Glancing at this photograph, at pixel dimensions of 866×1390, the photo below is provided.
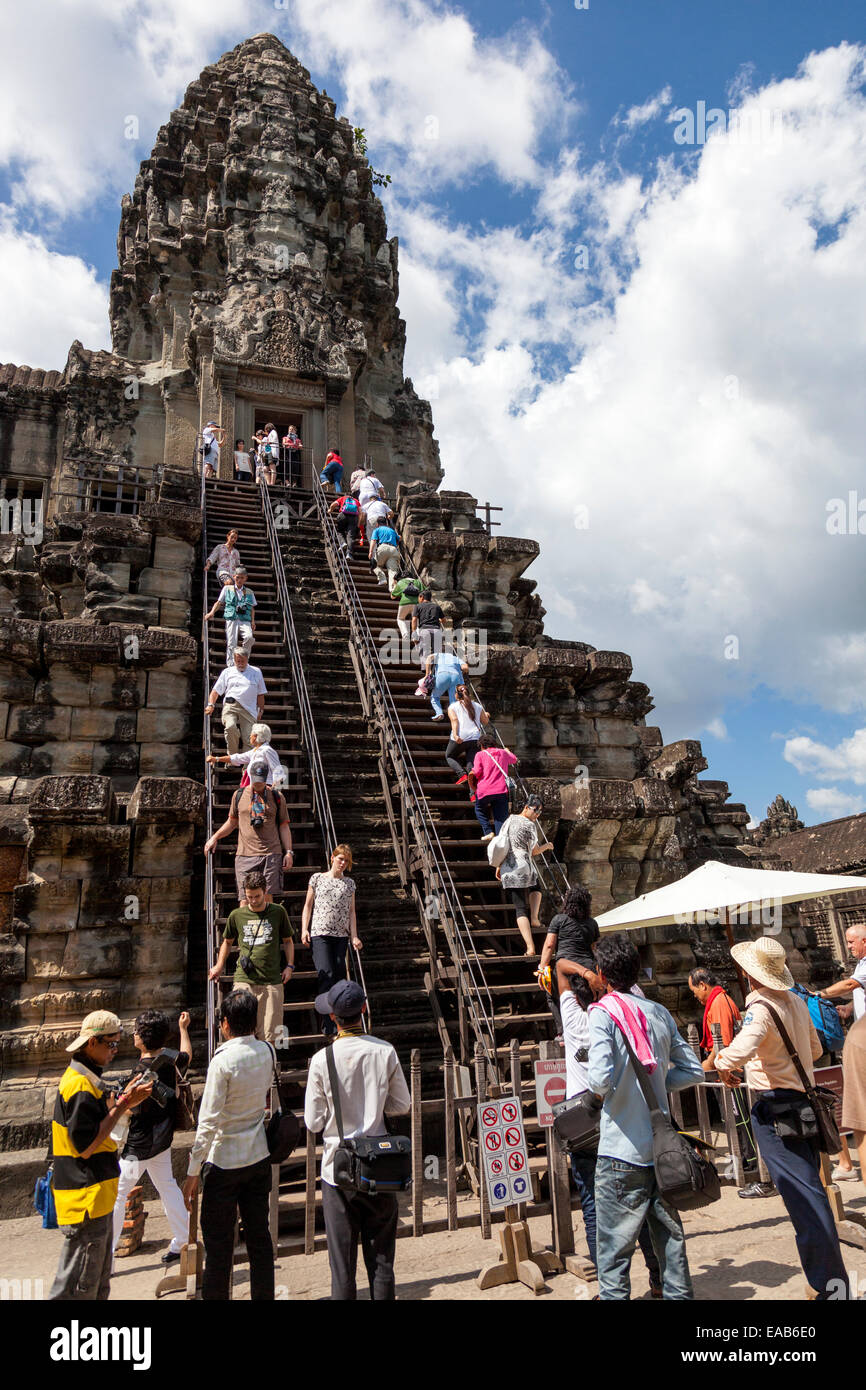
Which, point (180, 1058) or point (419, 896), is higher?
point (419, 896)

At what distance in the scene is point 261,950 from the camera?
5.72 metres

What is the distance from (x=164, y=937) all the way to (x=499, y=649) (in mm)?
5421

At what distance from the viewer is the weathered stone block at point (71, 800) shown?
7012mm

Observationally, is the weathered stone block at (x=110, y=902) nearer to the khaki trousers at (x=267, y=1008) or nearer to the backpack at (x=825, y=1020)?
the khaki trousers at (x=267, y=1008)

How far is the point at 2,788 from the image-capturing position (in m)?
7.80

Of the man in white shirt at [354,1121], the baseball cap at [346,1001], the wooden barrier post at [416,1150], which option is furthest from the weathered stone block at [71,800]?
the baseball cap at [346,1001]

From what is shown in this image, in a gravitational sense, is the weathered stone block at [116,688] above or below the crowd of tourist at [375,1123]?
above

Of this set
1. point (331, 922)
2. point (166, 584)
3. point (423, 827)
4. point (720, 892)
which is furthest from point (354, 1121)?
point (166, 584)

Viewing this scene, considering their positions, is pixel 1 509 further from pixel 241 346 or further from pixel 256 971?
pixel 256 971

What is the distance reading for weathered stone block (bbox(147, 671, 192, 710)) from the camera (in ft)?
29.0

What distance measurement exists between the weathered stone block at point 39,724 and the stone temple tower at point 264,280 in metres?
11.8

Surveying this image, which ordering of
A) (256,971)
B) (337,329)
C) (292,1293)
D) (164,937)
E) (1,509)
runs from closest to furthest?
(292,1293), (256,971), (164,937), (1,509), (337,329)

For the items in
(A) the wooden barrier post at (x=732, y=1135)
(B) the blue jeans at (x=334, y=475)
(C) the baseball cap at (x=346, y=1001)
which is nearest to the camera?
(C) the baseball cap at (x=346, y=1001)
